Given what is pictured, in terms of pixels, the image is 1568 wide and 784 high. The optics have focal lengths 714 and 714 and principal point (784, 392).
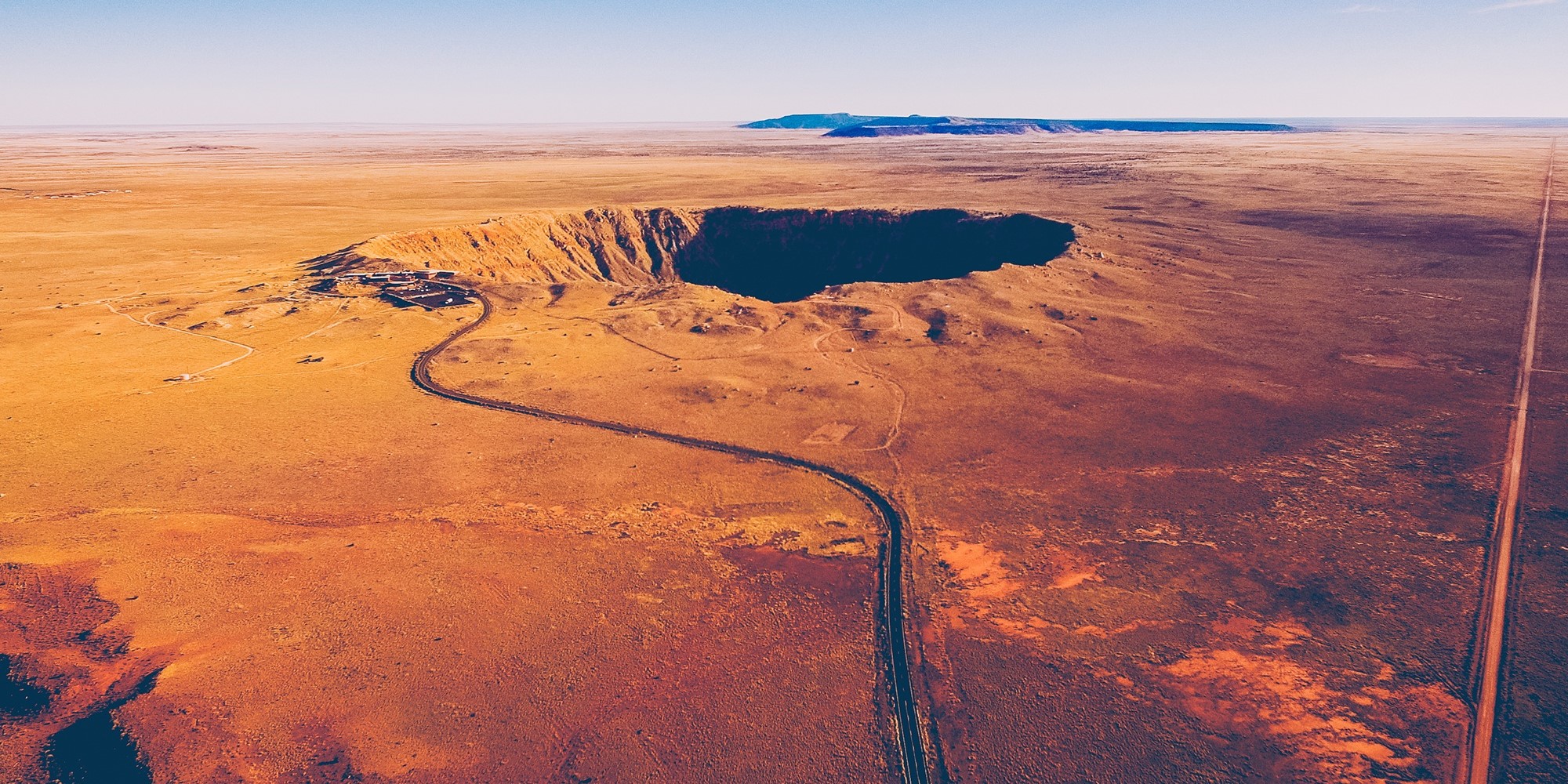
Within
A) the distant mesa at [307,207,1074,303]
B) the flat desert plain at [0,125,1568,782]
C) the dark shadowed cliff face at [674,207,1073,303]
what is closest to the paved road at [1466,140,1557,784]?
the flat desert plain at [0,125,1568,782]

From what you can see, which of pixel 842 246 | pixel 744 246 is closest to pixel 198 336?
pixel 744 246

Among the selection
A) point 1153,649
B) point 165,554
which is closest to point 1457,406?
point 1153,649

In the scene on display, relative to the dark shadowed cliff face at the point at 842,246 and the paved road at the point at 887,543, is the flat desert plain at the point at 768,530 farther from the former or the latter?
the dark shadowed cliff face at the point at 842,246

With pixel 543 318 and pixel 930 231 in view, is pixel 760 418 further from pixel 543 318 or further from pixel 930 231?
pixel 930 231

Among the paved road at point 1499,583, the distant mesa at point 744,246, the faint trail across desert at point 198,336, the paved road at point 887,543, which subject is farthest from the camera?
the distant mesa at point 744,246

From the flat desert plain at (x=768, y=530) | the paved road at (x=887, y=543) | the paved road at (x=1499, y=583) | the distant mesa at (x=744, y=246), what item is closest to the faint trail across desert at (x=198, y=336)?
the flat desert plain at (x=768, y=530)

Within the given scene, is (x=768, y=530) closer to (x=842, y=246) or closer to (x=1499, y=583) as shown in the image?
(x=1499, y=583)
